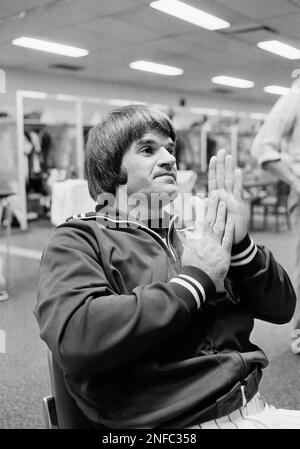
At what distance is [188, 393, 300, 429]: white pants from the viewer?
92 centimetres

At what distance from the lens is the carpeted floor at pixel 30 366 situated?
2.06 m

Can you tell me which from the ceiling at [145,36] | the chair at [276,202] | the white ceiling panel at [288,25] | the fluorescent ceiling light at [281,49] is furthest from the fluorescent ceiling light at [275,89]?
the white ceiling panel at [288,25]

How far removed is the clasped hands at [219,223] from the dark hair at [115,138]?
0.20m

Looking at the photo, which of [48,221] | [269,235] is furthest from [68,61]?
[269,235]

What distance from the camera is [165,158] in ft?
3.55

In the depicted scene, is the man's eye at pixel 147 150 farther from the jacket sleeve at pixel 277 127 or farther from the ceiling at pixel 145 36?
the ceiling at pixel 145 36

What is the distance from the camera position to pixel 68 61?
7.96m

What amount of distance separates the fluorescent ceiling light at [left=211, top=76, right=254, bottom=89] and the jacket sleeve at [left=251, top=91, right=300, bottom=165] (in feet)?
26.3

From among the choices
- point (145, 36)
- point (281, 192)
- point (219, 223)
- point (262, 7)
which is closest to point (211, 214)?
point (219, 223)

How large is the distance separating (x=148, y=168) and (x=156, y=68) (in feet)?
26.8

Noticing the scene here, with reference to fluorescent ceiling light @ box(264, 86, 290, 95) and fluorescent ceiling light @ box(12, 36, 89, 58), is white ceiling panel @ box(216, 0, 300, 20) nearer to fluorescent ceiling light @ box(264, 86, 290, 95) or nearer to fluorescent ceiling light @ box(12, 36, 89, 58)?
fluorescent ceiling light @ box(12, 36, 89, 58)

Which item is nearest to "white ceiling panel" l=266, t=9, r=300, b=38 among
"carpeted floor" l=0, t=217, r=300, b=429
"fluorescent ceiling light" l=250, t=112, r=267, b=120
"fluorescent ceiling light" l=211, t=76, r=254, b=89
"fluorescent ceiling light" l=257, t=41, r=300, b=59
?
"fluorescent ceiling light" l=257, t=41, r=300, b=59

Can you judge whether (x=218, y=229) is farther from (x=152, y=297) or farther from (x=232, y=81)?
(x=232, y=81)
